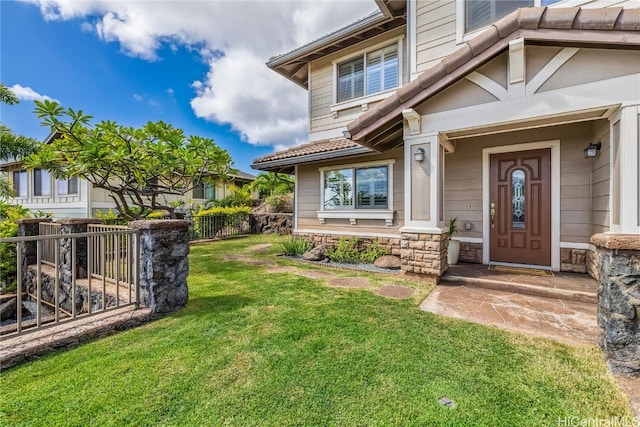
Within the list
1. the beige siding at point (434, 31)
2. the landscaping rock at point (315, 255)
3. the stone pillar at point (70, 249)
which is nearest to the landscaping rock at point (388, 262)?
the landscaping rock at point (315, 255)

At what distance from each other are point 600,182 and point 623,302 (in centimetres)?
357

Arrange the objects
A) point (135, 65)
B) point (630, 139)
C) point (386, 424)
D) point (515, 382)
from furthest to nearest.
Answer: point (135, 65), point (630, 139), point (515, 382), point (386, 424)

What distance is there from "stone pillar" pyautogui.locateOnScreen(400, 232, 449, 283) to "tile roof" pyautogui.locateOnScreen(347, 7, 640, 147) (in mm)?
2405

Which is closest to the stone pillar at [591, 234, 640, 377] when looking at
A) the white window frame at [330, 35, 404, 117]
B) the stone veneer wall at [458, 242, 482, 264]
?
the stone veneer wall at [458, 242, 482, 264]

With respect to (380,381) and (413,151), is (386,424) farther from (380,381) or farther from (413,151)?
(413,151)

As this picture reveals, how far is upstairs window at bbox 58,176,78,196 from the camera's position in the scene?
1496 cm

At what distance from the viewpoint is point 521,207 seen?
5.84 meters

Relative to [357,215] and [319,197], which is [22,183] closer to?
[319,197]

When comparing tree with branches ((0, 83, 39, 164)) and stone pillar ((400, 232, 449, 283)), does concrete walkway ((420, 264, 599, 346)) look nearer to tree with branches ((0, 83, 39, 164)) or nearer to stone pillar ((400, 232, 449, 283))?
stone pillar ((400, 232, 449, 283))

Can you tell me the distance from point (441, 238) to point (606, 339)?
268 cm

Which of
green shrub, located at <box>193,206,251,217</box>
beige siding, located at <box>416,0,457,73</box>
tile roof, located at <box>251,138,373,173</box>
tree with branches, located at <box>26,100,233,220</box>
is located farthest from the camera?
green shrub, located at <box>193,206,251,217</box>

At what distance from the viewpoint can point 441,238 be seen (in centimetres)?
505

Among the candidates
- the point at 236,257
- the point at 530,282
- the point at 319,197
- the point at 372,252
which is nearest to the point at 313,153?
the point at 319,197

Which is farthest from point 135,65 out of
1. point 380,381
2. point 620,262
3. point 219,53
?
point 620,262
